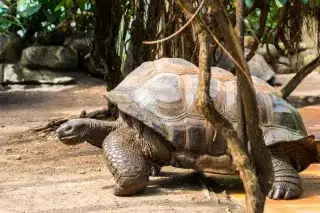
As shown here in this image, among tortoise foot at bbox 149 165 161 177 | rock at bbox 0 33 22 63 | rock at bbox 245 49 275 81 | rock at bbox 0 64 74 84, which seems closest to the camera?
tortoise foot at bbox 149 165 161 177

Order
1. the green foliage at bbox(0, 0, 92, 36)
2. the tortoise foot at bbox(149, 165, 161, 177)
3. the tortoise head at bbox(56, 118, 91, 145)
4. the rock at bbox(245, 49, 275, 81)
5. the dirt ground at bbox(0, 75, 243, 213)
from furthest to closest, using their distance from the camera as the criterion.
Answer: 1. the rock at bbox(245, 49, 275, 81)
2. the green foliage at bbox(0, 0, 92, 36)
3. the tortoise foot at bbox(149, 165, 161, 177)
4. the tortoise head at bbox(56, 118, 91, 145)
5. the dirt ground at bbox(0, 75, 243, 213)

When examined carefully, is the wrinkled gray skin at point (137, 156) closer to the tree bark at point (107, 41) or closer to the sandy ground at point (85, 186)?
the sandy ground at point (85, 186)

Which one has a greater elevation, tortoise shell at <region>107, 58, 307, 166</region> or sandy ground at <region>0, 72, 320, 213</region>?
tortoise shell at <region>107, 58, 307, 166</region>

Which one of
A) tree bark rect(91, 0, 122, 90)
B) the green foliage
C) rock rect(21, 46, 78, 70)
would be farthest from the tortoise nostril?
rock rect(21, 46, 78, 70)

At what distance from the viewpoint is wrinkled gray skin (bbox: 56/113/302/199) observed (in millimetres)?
4203

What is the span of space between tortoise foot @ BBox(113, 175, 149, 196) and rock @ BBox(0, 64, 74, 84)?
845 cm

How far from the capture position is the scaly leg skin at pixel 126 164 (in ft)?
13.7

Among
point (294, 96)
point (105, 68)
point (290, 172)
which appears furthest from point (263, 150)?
point (294, 96)

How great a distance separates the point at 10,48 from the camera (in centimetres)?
1300

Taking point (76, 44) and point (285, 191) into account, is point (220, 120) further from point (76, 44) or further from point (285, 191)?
point (76, 44)

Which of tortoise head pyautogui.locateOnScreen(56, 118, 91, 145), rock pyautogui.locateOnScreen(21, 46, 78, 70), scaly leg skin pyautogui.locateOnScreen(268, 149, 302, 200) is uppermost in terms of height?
tortoise head pyautogui.locateOnScreen(56, 118, 91, 145)

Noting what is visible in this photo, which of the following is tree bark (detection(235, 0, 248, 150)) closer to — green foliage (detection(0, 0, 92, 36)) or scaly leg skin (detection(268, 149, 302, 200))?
scaly leg skin (detection(268, 149, 302, 200))

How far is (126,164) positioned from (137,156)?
0.38 feet

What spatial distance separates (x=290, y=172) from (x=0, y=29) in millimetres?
8281
